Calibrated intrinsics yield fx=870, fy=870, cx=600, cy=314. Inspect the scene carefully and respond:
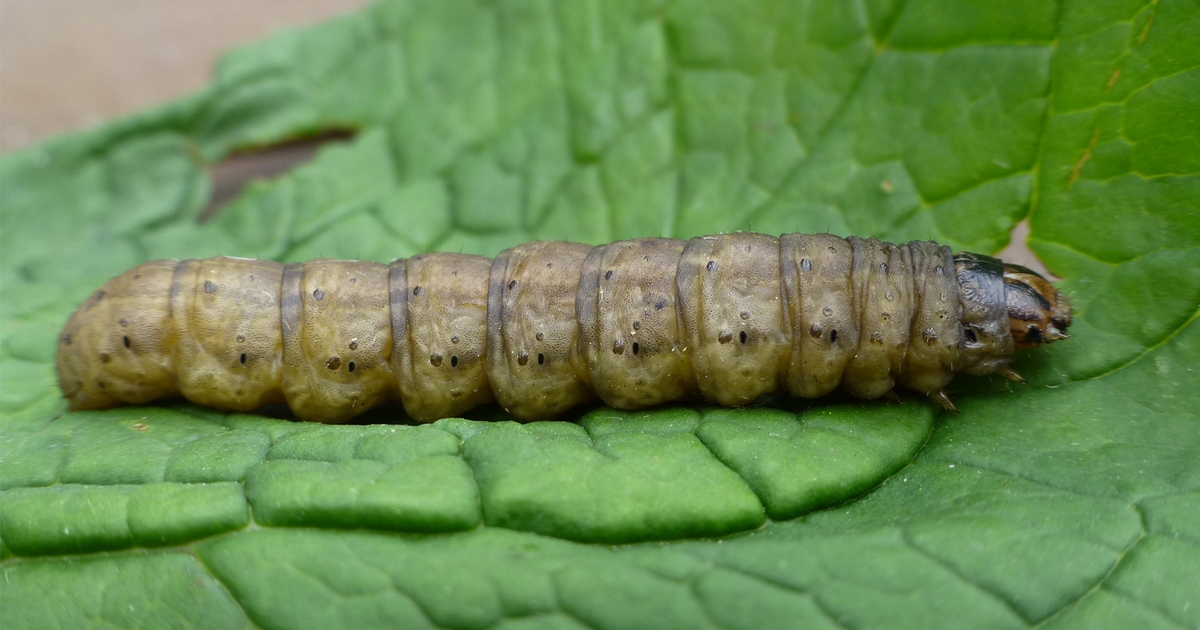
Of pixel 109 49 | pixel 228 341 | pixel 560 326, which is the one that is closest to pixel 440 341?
pixel 560 326

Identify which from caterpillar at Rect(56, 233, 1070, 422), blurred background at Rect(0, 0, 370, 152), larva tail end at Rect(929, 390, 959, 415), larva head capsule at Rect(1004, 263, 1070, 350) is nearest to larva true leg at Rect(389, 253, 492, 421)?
caterpillar at Rect(56, 233, 1070, 422)

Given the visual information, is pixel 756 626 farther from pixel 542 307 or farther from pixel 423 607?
pixel 542 307

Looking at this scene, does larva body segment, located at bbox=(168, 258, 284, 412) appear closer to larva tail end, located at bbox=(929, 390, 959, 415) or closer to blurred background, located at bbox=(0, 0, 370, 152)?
larva tail end, located at bbox=(929, 390, 959, 415)

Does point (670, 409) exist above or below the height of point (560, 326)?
below

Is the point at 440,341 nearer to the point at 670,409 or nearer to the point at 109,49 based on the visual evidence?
the point at 670,409

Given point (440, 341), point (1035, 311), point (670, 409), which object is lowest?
point (670, 409)

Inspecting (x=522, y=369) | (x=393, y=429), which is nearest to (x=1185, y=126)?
(x=522, y=369)
